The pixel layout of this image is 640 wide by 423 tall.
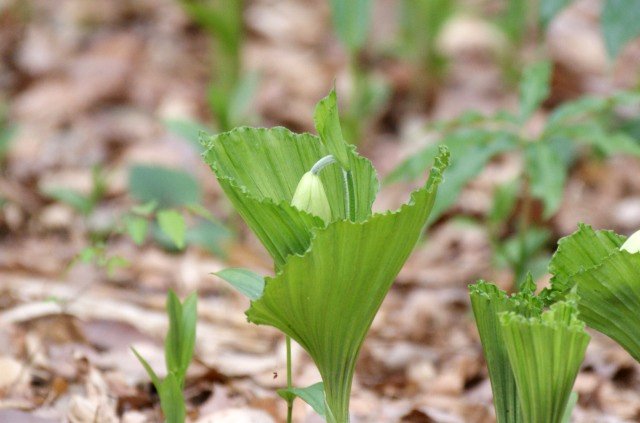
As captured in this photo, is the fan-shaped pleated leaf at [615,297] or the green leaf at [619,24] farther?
the green leaf at [619,24]

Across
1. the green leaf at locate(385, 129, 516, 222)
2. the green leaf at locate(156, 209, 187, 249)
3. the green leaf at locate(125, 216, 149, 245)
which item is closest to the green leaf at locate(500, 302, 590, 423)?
the green leaf at locate(156, 209, 187, 249)

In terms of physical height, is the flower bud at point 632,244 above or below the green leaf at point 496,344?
above

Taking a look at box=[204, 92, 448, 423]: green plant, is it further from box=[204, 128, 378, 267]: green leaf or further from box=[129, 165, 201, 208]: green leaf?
box=[129, 165, 201, 208]: green leaf

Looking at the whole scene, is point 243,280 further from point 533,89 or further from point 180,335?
point 533,89

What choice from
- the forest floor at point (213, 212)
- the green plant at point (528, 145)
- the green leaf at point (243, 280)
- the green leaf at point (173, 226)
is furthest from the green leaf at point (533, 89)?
the green leaf at point (243, 280)

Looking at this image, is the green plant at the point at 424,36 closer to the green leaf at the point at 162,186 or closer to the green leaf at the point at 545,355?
the green leaf at the point at 162,186

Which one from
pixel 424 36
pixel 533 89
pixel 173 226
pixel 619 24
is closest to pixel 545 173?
pixel 533 89
